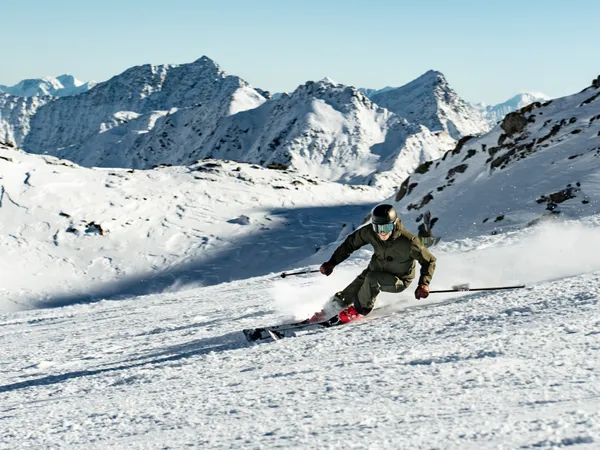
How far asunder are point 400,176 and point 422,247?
121301 mm

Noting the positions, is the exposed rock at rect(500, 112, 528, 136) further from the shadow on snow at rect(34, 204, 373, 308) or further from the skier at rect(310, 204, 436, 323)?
the skier at rect(310, 204, 436, 323)

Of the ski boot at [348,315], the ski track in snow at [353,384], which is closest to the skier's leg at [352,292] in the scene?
the ski boot at [348,315]

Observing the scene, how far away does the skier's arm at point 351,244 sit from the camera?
25.4ft

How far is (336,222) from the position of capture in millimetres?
56219

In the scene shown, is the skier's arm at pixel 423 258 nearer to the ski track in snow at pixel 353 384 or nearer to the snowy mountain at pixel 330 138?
the ski track in snow at pixel 353 384

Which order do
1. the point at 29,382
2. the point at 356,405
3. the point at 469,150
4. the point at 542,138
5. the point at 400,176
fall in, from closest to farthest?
1. the point at 356,405
2. the point at 29,382
3. the point at 542,138
4. the point at 469,150
5. the point at 400,176

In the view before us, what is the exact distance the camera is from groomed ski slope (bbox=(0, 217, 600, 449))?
349 centimetres

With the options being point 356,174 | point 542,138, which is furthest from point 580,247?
point 356,174

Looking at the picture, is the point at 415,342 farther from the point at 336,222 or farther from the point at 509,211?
the point at 336,222

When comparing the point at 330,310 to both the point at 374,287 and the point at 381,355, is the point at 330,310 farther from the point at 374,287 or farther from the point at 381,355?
the point at 381,355

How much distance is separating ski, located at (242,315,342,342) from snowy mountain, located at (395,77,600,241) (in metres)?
11.4

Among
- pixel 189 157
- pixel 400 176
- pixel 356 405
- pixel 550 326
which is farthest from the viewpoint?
pixel 189 157

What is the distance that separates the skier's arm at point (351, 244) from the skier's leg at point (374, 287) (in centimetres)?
51

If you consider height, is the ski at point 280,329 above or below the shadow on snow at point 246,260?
above
